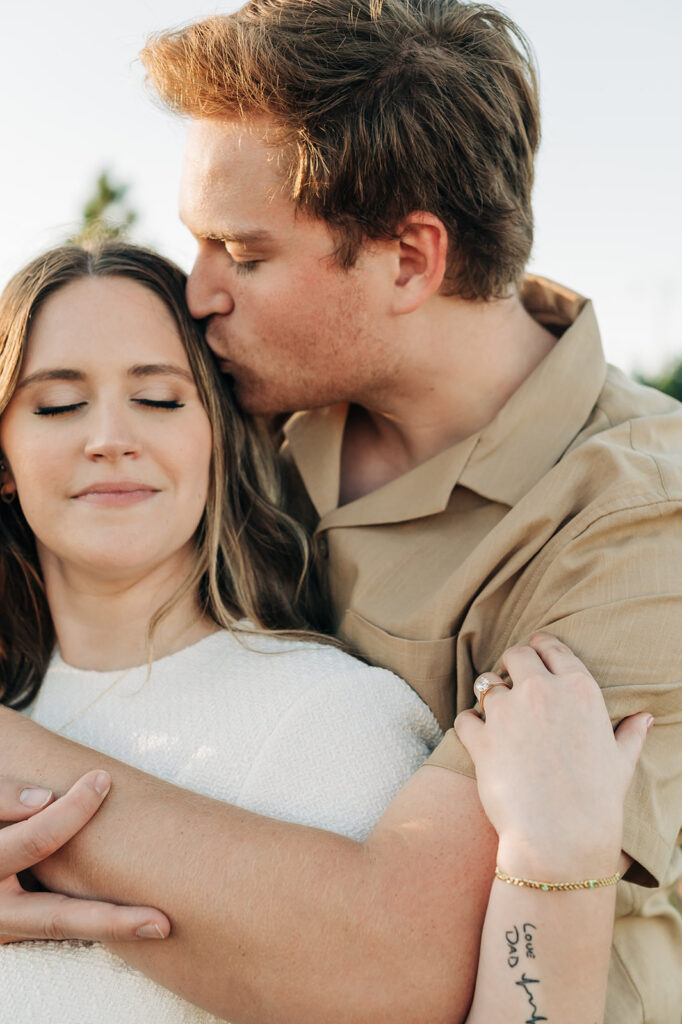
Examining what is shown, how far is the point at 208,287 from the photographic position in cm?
288

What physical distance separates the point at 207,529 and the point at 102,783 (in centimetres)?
93

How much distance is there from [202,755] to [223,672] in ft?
0.89

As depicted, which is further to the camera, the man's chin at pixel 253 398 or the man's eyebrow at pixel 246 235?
the man's chin at pixel 253 398

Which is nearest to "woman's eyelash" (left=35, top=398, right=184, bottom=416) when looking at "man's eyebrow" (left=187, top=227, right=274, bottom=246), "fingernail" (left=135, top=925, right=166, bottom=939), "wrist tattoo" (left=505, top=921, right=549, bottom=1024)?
"man's eyebrow" (left=187, top=227, right=274, bottom=246)

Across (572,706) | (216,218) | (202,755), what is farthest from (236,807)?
(216,218)

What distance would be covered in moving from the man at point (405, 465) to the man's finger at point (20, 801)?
5cm

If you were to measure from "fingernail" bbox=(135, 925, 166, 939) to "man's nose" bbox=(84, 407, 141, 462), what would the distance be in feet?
3.82

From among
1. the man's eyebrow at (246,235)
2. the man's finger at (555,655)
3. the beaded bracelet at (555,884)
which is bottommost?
the beaded bracelet at (555,884)

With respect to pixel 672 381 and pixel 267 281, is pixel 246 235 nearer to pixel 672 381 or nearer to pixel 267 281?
pixel 267 281

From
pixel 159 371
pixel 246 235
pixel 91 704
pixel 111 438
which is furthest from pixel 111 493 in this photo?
pixel 246 235

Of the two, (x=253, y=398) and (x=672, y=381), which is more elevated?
(x=253, y=398)

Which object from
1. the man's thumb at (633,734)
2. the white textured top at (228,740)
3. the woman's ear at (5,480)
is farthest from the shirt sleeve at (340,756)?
the woman's ear at (5,480)

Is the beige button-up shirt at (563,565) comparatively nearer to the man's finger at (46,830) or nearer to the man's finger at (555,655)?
the man's finger at (555,655)

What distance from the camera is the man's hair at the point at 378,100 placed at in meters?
2.82
